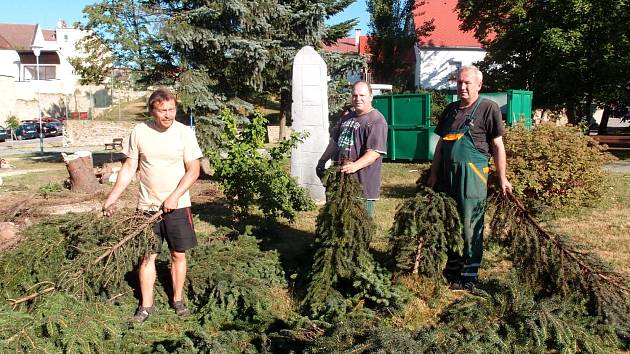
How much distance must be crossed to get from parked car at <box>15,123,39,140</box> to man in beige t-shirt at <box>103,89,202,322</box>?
3647cm

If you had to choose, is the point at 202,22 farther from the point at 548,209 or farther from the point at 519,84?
the point at 519,84

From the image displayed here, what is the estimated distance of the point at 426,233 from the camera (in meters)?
3.91

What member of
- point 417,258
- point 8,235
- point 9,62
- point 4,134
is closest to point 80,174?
point 8,235

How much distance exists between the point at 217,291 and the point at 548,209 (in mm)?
2696

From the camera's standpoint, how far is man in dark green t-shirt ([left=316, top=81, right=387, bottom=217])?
4172 millimetres

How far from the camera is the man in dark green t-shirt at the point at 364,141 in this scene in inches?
164

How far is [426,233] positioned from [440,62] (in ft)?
118

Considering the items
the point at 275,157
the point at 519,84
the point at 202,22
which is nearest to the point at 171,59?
the point at 202,22

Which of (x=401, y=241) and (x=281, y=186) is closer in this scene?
(x=401, y=241)

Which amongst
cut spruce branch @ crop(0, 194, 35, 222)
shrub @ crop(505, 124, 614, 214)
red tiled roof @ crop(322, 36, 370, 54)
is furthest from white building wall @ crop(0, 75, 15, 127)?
shrub @ crop(505, 124, 614, 214)

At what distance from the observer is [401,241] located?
13.3ft

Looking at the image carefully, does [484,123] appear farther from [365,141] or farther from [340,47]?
[340,47]

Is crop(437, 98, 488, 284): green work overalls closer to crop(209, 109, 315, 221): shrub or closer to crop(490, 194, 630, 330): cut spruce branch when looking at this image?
crop(490, 194, 630, 330): cut spruce branch

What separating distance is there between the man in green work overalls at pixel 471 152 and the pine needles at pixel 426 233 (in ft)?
0.44
